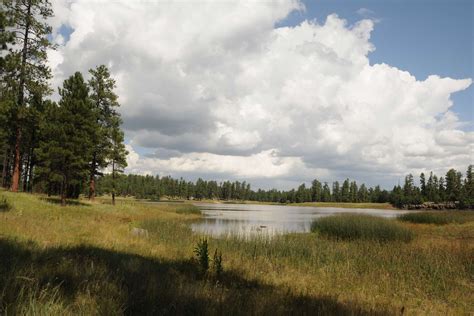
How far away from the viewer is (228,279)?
8.95 metres

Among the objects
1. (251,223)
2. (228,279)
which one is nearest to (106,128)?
(251,223)

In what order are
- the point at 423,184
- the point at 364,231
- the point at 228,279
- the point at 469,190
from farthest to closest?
1. the point at 423,184
2. the point at 469,190
3. the point at 364,231
4. the point at 228,279

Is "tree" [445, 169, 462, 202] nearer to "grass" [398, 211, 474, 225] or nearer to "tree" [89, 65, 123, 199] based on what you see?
"grass" [398, 211, 474, 225]

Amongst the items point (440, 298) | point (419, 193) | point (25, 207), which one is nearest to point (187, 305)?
point (440, 298)

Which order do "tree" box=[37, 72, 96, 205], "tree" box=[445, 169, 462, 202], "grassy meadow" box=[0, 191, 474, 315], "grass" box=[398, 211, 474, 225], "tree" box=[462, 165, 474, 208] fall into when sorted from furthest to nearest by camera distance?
1. "tree" box=[445, 169, 462, 202]
2. "tree" box=[462, 165, 474, 208]
3. "grass" box=[398, 211, 474, 225]
4. "tree" box=[37, 72, 96, 205]
5. "grassy meadow" box=[0, 191, 474, 315]

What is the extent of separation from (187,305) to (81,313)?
5.67 ft

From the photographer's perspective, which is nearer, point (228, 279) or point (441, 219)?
point (228, 279)

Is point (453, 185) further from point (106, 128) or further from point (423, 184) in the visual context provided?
point (106, 128)

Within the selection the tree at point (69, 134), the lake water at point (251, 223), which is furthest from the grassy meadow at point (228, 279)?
the tree at point (69, 134)

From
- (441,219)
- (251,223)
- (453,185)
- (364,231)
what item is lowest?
(251,223)

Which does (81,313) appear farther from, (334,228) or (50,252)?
(334,228)

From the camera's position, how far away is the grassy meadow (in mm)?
5145

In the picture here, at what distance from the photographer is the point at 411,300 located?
8.84m

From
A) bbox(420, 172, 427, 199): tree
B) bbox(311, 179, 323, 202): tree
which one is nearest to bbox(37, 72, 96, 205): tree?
bbox(420, 172, 427, 199): tree
